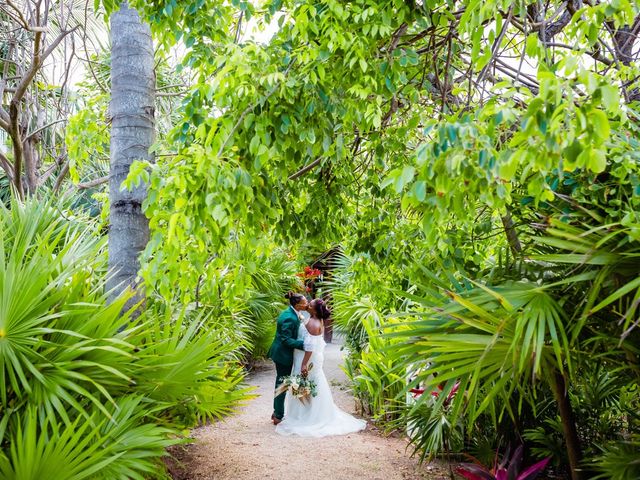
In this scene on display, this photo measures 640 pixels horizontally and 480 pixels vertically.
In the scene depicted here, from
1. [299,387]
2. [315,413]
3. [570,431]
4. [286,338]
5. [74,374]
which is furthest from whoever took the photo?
[286,338]

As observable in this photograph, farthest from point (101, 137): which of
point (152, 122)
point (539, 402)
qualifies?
point (539, 402)

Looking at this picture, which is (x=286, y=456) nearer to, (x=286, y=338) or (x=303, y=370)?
(x=303, y=370)

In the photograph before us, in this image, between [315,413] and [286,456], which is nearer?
[286,456]

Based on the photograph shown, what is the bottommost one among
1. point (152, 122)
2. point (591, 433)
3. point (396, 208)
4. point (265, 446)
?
point (265, 446)

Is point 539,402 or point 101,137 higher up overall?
point 101,137

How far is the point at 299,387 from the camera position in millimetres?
6625

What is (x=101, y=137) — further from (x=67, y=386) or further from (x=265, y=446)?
(x=265, y=446)

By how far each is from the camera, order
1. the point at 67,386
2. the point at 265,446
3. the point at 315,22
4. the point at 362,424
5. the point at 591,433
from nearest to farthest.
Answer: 1. the point at 315,22
2. the point at 67,386
3. the point at 591,433
4. the point at 265,446
5. the point at 362,424

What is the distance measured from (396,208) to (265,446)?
124 inches

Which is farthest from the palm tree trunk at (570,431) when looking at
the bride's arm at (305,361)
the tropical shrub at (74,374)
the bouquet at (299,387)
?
the bride's arm at (305,361)

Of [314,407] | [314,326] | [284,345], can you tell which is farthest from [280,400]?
[314,326]

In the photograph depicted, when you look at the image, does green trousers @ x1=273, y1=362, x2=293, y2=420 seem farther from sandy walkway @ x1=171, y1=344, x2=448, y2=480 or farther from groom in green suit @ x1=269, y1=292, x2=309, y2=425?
sandy walkway @ x1=171, y1=344, x2=448, y2=480

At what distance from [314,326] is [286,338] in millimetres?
392

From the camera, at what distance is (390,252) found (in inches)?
162
